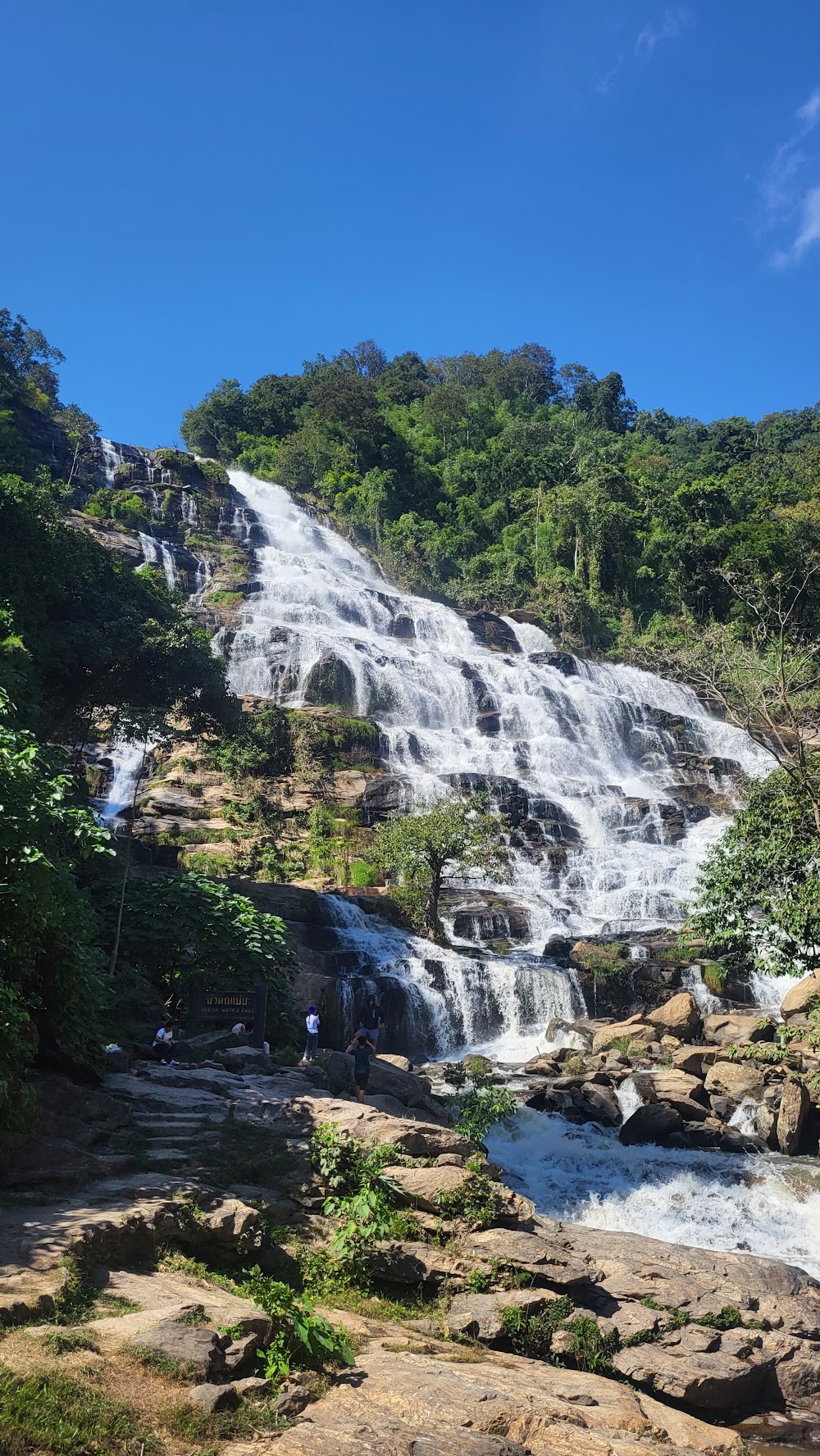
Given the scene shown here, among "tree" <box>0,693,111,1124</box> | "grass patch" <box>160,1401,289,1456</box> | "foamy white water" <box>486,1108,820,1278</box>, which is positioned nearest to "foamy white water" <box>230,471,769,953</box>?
"foamy white water" <box>486,1108,820,1278</box>

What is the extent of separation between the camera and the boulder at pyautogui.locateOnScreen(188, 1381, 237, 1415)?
4.61 meters

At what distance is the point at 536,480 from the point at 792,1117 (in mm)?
54564

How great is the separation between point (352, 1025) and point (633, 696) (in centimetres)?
2696

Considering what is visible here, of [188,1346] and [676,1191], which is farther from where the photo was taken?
[676,1191]

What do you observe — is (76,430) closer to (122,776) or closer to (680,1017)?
(122,776)

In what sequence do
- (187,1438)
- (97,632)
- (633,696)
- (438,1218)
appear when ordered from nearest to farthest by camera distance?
(187,1438) < (438,1218) < (97,632) < (633,696)

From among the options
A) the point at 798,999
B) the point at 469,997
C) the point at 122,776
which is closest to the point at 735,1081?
the point at 798,999

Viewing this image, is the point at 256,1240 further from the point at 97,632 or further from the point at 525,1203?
the point at 97,632

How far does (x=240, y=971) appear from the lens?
14.3 meters

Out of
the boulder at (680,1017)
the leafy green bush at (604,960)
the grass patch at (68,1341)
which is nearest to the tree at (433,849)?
the leafy green bush at (604,960)

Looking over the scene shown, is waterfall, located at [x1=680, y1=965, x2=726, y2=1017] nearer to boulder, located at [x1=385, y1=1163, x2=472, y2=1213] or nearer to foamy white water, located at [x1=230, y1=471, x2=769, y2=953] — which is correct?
foamy white water, located at [x1=230, y1=471, x2=769, y2=953]

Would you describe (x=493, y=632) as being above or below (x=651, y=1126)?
above

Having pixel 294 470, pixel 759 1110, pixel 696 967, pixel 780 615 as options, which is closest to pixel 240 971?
pixel 759 1110

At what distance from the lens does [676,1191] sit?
12328 millimetres
